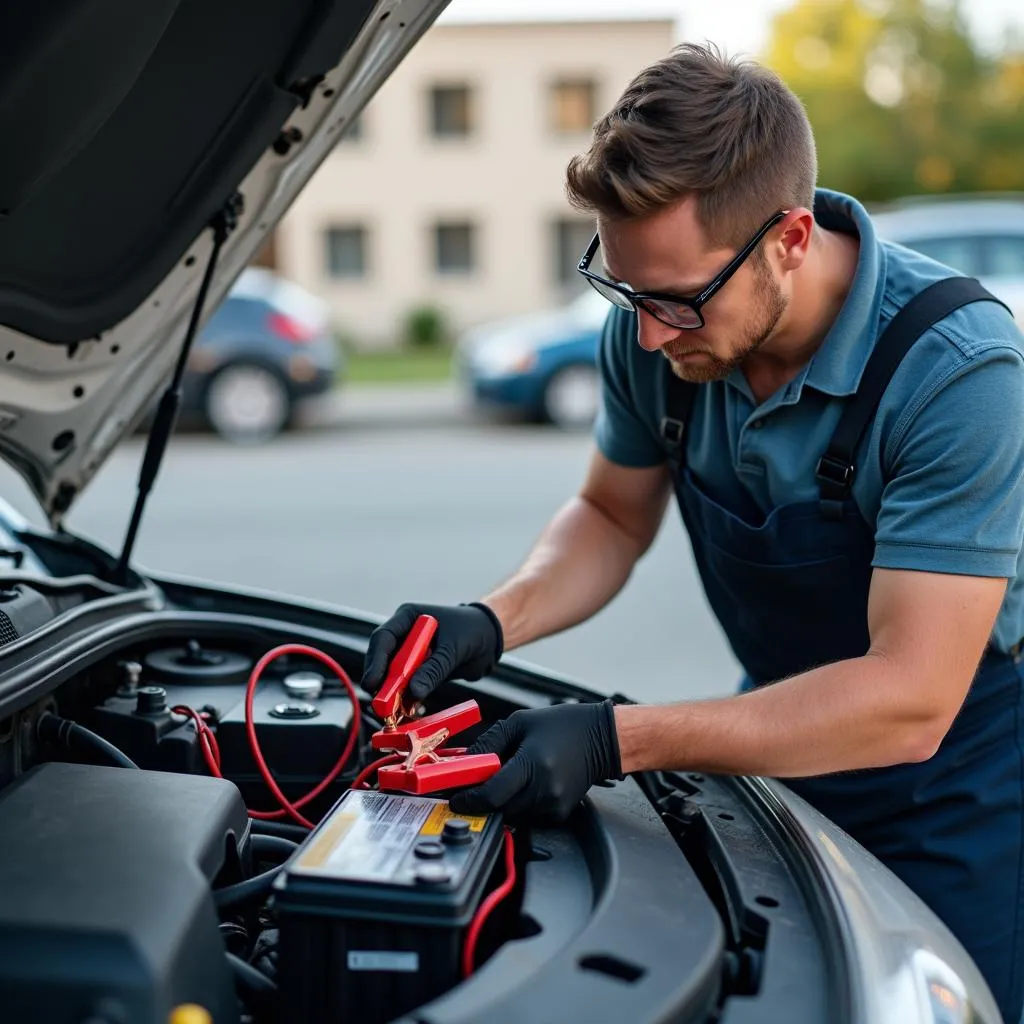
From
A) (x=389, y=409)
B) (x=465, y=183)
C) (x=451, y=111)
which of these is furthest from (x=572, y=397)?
(x=451, y=111)

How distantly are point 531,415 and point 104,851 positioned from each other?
9.41 meters

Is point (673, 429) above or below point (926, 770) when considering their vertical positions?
above

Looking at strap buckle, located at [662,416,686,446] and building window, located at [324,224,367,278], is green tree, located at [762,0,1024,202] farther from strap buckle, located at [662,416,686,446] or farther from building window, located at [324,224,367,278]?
strap buckle, located at [662,416,686,446]

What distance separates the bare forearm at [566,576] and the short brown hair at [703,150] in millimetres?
675

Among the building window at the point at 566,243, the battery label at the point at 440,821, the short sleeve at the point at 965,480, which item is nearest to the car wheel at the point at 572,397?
the short sleeve at the point at 965,480

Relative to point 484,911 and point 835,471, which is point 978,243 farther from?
point 484,911

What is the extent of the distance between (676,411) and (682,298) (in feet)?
1.07

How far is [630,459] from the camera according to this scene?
7.43ft

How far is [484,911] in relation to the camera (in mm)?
1323

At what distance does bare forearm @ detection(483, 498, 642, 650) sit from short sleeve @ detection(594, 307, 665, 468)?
0.14 meters

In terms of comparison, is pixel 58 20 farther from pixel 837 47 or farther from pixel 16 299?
pixel 837 47

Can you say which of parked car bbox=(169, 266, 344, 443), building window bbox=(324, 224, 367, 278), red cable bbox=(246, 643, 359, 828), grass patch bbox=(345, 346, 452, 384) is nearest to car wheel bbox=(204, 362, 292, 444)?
parked car bbox=(169, 266, 344, 443)

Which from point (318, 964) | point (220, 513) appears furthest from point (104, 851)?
point (220, 513)

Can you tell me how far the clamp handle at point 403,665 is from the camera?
1.76 metres
